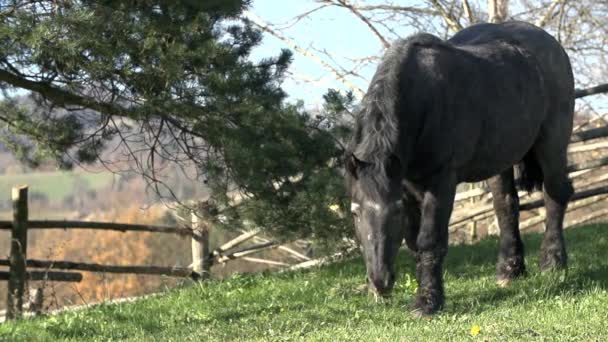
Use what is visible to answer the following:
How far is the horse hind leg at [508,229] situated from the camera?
7.36m

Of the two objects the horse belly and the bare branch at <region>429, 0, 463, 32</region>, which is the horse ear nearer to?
the horse belly

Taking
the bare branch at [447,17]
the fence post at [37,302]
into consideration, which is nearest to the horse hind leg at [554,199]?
the fence post at [37,302]

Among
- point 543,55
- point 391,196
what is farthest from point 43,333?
point 543,55

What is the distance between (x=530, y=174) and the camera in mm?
8047

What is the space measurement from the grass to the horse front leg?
0.15m

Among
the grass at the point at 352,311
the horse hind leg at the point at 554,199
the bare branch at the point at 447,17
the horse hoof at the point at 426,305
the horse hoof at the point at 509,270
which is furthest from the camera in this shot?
the bare branch at the point at 447,17

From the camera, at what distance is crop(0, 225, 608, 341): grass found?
17.4 feet

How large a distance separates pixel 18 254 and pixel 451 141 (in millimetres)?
6540

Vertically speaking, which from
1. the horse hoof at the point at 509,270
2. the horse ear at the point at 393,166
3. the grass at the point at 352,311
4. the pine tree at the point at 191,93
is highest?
the pine tree at the point at 191,93

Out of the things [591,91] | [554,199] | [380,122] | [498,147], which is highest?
[591,91]

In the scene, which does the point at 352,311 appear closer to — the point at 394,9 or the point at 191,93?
the point at 191,93

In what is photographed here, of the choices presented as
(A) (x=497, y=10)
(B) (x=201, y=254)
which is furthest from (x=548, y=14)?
(B) (x=201, y=254)

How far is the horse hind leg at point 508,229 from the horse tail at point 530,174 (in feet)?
0.60

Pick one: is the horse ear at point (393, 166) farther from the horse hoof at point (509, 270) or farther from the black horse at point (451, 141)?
the horse hoof at point (509, 270)
